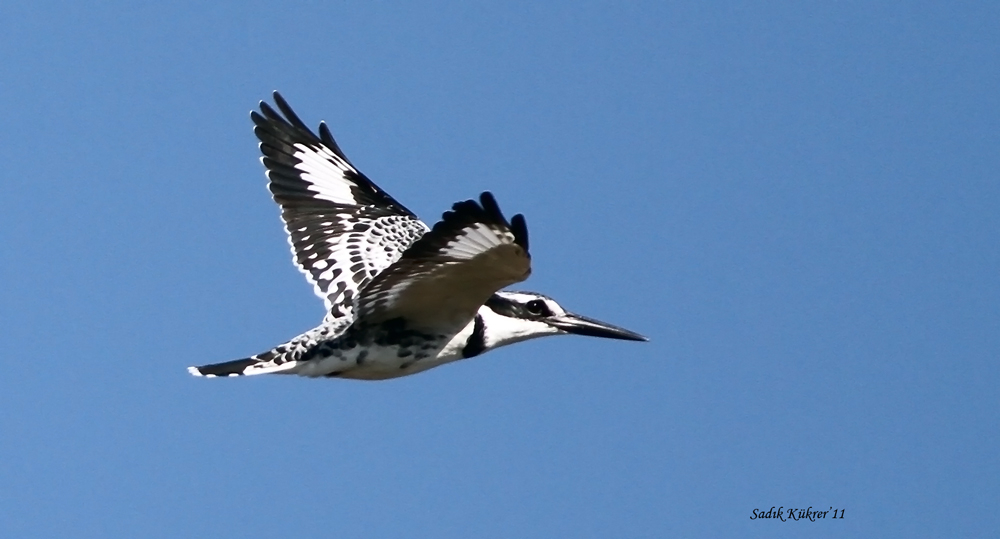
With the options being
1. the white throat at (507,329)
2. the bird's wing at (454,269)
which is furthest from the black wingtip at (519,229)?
the white throat at (507,329)

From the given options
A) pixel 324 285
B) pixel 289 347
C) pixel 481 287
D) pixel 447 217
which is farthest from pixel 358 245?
pixel 447 217

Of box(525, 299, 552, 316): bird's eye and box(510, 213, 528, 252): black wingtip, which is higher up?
box(510, 213, 528, 252): black wingtip

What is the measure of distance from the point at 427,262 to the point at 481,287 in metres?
0.53

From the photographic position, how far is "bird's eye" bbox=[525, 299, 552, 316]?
29.5 ft

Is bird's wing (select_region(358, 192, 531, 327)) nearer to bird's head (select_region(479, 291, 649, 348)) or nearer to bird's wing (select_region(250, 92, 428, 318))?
bird's head (select_region(479, 291, 649, 348))

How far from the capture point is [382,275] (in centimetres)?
778

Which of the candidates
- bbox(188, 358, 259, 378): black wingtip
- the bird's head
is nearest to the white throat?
the bird's head

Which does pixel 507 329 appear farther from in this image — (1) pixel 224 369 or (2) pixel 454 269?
(1) pixel 224 369

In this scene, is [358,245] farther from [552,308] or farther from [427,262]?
[427,262]

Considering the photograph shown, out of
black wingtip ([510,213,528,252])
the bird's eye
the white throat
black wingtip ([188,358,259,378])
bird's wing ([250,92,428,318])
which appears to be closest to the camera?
black wingtip ([510,213,528,252])

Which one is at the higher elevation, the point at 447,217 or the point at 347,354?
the point at 447,217

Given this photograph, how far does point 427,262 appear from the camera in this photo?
7523mm

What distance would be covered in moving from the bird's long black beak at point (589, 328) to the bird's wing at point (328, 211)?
1451 mm

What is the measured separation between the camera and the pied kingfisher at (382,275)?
23.9 ft
